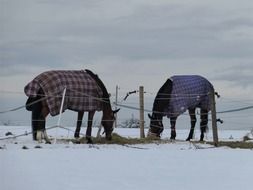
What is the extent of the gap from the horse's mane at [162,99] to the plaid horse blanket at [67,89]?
259cm

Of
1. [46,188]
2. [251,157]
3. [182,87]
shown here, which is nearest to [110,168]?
[46,188]

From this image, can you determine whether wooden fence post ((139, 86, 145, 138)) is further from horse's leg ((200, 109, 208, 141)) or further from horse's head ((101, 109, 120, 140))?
horse's head ((101, 109, 120, 140))

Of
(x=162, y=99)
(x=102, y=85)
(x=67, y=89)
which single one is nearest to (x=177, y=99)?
(x=162, y=99)

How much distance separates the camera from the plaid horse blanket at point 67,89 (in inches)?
445

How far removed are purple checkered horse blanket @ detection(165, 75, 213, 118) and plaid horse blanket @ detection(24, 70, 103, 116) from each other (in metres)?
2.68

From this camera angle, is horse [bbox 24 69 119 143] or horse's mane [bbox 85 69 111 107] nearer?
horse [bbox 24 69 119 143]

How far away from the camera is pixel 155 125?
1440 cm

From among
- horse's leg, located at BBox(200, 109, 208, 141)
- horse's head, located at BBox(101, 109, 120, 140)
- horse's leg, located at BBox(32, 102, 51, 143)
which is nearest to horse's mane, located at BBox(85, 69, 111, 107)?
horse's head, located at BBox(101, 109, 120, 140)

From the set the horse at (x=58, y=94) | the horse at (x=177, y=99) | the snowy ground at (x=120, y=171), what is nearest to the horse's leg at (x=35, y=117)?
the horse at (x=58, y=94)

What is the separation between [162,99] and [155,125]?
2.29ft

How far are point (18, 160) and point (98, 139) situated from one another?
592 centimetres

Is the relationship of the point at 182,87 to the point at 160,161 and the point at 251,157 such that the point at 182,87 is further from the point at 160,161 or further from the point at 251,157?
the point at 160,161

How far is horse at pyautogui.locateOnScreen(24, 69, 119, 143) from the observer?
11305 millimetres

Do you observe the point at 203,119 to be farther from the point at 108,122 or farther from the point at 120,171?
the point at 120,171
